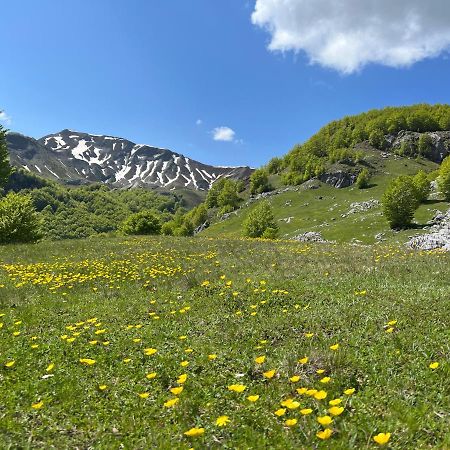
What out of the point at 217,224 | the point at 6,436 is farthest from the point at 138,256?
the point at 217,224

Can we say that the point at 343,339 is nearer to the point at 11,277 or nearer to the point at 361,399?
the point at 361,399

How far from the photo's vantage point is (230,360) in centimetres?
710

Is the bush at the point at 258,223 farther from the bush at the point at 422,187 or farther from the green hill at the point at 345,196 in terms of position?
the bush at the point at 422,187

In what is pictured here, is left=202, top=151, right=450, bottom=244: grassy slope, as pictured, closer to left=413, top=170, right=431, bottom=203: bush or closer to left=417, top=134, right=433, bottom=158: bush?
left=413, top=170, right=431, bottom=203: bush

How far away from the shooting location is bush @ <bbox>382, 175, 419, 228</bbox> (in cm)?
8112

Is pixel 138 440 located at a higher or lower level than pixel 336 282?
lower

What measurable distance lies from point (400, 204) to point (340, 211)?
39758 millimetres

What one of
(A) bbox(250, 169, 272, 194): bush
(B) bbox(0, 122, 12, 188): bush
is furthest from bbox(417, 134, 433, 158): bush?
(B) bbox(0, 122, 12, 188): bush

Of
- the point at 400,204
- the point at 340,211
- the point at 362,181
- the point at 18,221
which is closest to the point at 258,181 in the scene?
the point at 362,181

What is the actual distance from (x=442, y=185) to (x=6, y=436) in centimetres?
10821

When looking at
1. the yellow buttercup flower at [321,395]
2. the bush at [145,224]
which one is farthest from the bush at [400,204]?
the yellow buttercup flower at [321,395]

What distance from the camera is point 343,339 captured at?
7.55 metres

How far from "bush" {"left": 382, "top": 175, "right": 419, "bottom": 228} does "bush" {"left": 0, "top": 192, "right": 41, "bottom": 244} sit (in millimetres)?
72139

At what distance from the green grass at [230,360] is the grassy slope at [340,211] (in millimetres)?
68518
